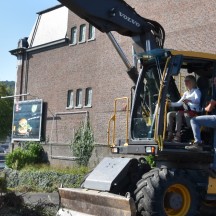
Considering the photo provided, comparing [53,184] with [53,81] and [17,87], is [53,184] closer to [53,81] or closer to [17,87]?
[53,81]

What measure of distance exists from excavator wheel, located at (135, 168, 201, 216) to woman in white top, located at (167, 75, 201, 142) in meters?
0.80

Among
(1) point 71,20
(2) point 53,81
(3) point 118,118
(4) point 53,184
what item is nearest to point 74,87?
(2) point 53,81

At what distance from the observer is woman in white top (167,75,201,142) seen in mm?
8945

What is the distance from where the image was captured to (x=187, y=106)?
9.21 meters

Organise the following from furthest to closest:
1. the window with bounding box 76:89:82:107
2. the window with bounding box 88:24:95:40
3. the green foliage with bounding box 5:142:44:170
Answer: the window with bounding box 76:89:82:107 → the window with bounding box 88:24:95:40 → the green foliage with bounding box 5:142:44:170

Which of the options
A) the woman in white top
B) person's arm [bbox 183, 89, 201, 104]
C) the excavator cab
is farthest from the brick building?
person's arm [bbox 183, 89, 201, 104]

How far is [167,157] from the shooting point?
9148mm

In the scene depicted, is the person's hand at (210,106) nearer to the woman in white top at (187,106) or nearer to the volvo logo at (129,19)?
the woman in white top at (187,106)

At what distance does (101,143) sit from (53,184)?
5349 millimetres

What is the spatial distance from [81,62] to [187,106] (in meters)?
22.4

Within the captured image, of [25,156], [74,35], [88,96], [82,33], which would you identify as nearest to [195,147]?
[88,96]

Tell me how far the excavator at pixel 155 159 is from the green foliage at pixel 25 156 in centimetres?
1961

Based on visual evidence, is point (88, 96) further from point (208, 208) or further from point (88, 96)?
point (208, 208)

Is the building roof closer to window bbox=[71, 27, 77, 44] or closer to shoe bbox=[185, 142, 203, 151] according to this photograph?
window bbox=[71, 27, 77, 44]
